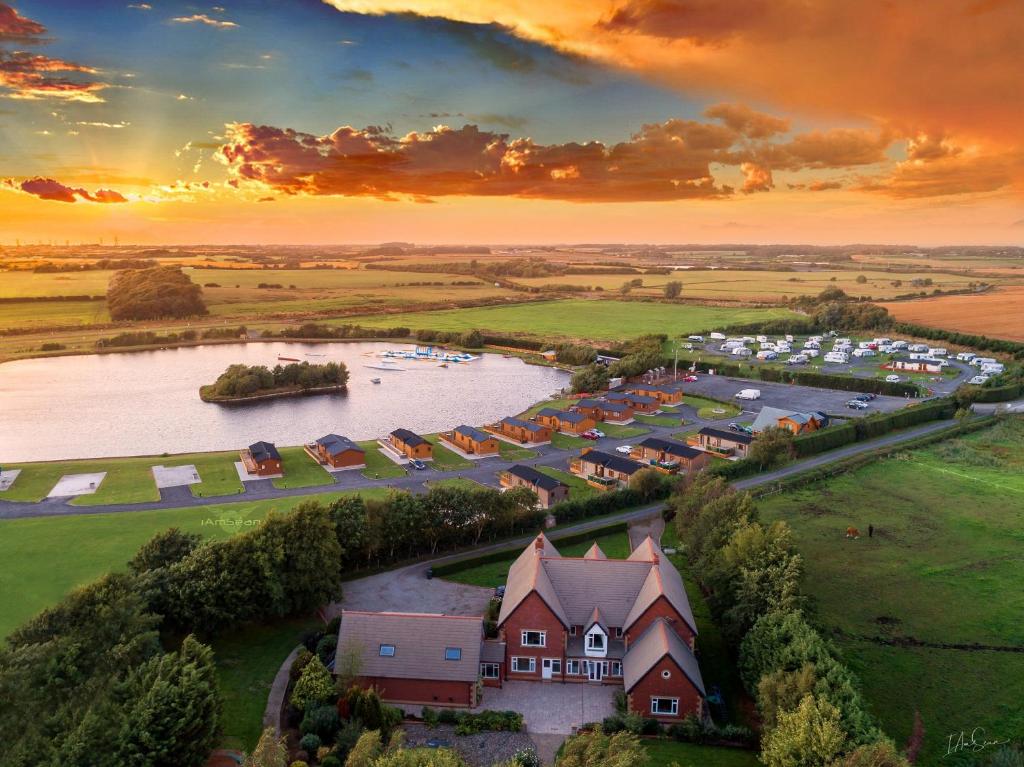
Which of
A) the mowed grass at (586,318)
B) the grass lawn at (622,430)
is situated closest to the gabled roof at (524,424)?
the grass lawn at (622,430)

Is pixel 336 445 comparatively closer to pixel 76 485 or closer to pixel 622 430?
pixel 76 485

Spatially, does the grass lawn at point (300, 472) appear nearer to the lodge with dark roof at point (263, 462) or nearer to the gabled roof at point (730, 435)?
the lodge with dark roof at point (263, 462)

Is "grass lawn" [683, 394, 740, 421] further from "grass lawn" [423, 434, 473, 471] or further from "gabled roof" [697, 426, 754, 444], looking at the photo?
"grass lawn" [423, 434, 473, 471]

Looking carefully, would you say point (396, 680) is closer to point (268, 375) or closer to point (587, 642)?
point (587, 642)

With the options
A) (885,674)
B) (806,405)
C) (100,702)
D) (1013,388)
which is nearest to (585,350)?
(806,405)

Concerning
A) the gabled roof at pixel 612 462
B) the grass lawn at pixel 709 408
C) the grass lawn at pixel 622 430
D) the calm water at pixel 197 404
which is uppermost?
the gabled roof at pixel 612 462

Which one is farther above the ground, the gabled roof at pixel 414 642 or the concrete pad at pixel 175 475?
the gabled roof at pixel 414 642

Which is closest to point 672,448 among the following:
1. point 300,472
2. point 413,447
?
point 413,447
